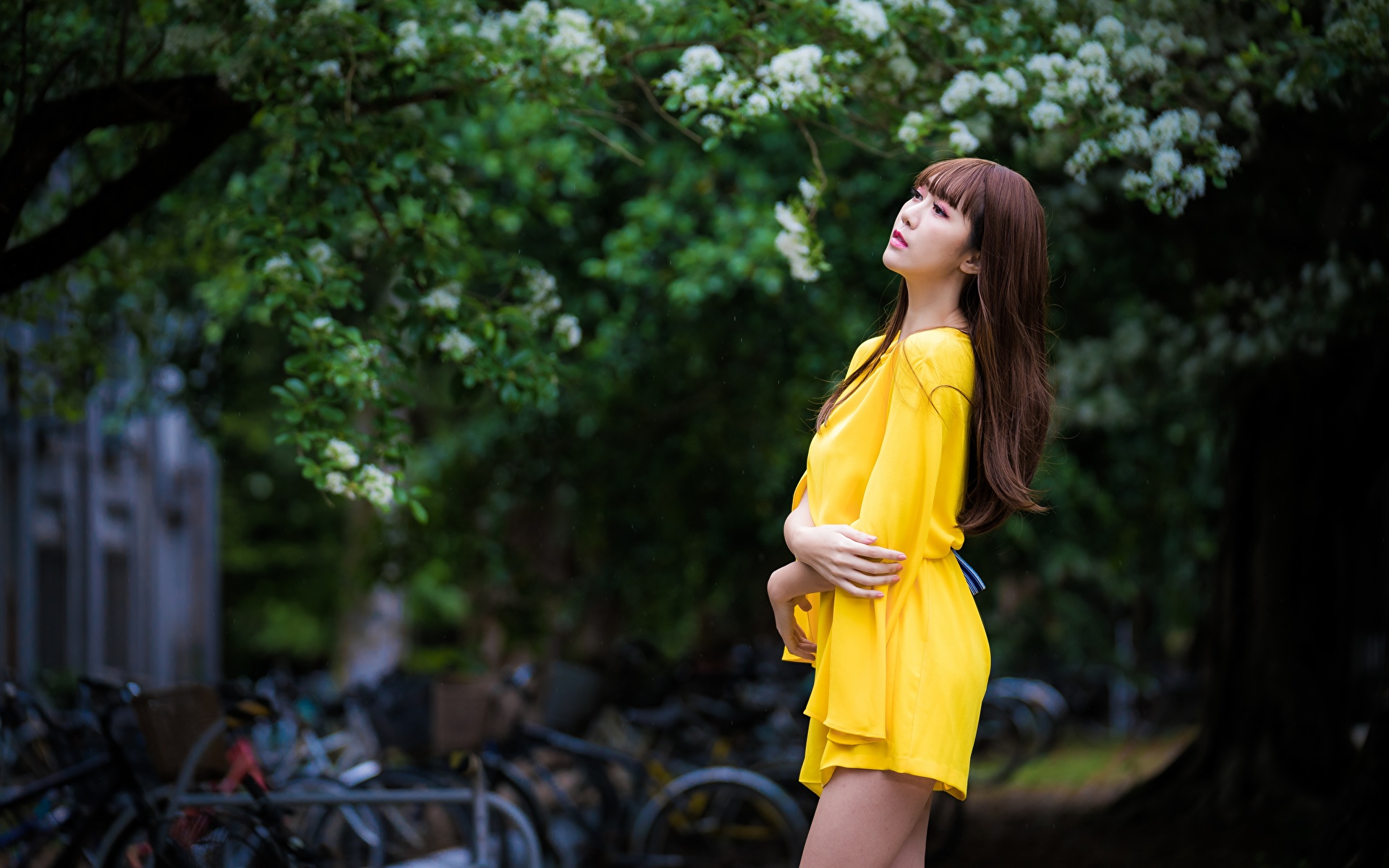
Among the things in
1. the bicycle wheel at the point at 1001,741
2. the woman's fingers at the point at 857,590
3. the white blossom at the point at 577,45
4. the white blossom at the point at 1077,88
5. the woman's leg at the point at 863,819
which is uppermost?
the white blossom at the point at 577,45

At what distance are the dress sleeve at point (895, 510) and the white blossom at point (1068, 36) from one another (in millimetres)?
1915

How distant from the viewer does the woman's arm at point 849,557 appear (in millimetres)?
2199

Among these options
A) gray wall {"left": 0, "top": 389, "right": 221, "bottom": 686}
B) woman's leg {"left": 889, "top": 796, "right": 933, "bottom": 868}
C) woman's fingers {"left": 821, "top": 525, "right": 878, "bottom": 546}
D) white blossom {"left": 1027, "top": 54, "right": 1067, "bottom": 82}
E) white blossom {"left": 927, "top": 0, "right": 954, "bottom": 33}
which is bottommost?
gray wall {"left": 0, "top": 389, "right": 221, "bottom": 686}

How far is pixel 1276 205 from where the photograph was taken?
599cm

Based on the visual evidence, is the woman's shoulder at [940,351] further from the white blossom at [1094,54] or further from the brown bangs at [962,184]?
the white blossom at [1094,54]

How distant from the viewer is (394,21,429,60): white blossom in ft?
12.5

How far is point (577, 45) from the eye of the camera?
3887 millimetres

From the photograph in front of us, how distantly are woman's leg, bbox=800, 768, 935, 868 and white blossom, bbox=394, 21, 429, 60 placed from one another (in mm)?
2529

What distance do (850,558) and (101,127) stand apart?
9.64 ft

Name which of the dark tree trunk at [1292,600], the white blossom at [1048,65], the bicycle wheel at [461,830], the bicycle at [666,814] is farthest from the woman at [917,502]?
the dark tree trunk at [1292,600]

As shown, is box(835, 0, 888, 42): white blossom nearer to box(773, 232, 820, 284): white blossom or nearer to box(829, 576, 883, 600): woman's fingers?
box(773, 232, 820, 284): white blossom

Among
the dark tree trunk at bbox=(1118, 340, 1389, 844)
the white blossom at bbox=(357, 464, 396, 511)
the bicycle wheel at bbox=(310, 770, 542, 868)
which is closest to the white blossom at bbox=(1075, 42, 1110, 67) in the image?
the white blossom at bbox=(357, 464, 396, 511)

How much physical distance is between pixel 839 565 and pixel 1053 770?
10.9 meters

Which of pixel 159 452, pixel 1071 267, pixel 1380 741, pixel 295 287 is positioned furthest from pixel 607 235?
pixel 159 452
